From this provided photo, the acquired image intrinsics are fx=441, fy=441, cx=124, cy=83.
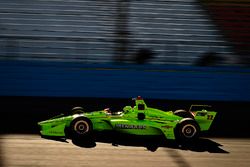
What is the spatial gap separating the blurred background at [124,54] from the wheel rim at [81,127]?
2601 mm

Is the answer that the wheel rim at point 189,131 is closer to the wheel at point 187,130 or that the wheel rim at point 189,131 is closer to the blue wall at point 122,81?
the wheel at point 187,130

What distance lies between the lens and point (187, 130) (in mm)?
7445

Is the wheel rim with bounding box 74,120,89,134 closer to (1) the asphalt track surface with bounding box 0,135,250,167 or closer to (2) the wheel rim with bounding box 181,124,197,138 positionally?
(1) the asphalt track surface with bounding box 0,135,250,167

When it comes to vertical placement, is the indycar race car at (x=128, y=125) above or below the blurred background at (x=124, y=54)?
below

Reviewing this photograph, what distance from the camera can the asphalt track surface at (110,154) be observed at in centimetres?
616

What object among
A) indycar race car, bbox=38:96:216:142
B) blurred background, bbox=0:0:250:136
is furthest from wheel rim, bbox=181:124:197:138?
blurred background, bbox=0:0:250:136

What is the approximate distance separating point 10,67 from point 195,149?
529 centimetres

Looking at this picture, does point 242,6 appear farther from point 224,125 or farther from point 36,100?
point 36,100

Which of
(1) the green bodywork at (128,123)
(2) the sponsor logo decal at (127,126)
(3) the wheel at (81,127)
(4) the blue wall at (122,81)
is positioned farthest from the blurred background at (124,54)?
(2) the sponsor logo decal at (127,126)

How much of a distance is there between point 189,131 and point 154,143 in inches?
25.3

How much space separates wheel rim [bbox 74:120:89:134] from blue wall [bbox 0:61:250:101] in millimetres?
3366

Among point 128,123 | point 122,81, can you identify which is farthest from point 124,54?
point 128,123

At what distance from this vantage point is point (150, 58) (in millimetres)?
11070

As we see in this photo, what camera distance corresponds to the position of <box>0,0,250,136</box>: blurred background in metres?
10.5
